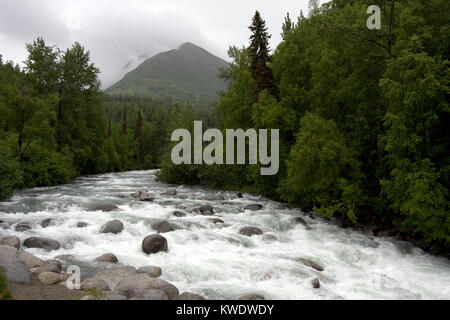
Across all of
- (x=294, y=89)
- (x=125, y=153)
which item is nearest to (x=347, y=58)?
(x=294, y=89)

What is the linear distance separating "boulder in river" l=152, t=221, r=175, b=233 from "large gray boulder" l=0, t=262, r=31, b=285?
19.7 feet

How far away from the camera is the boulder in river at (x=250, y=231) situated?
14438 mm

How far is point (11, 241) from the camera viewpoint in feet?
35.6

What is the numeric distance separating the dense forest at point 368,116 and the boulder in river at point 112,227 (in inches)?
369

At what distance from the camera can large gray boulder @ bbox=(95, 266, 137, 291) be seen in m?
8.83

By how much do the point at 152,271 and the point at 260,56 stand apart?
23037 mm

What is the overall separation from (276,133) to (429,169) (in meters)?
10.9

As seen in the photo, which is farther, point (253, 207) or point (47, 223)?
point (253, 207)

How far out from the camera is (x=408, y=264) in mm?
12195

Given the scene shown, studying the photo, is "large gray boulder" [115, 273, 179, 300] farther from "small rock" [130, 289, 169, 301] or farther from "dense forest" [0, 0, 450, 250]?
"dense forest" [0, 0, 450, 250]

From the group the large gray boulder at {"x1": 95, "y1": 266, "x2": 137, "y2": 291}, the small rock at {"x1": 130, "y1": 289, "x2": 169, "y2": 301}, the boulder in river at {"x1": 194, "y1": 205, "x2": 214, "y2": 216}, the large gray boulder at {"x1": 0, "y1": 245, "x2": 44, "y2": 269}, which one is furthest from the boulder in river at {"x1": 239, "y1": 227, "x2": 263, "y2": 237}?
the large gray boulder at {"x1": 0, "y1": 245, "x2": 44, "y2": 269}

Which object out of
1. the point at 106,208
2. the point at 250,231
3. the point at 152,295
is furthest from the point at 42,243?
the point at 250,231

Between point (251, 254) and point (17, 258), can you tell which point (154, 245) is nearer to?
point (251, 254)
